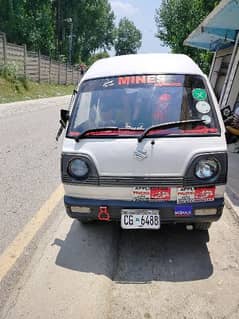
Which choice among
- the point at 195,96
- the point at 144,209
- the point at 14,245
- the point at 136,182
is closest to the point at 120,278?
the point at 144,209

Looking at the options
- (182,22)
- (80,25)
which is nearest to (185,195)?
(182,22)

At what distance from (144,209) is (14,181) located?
306cm

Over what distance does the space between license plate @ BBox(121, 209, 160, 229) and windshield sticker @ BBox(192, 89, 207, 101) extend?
139 centimetres

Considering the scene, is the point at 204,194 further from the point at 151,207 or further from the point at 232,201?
the point at 232,201

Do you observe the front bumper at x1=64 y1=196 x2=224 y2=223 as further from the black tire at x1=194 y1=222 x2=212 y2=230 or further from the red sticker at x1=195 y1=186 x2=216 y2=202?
the black tire at x1=194 y1=222 x2=212 y2=230

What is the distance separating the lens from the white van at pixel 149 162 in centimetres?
362

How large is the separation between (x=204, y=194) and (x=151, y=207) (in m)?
0.53

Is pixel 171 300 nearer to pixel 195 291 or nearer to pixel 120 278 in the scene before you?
pixel 195 291

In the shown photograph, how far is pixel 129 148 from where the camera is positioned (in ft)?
12.0

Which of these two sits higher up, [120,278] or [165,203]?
[165,203]

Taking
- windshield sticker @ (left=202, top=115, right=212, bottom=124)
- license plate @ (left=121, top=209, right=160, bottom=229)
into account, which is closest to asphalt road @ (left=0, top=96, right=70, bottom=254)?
license plate @ (left=121, top=209, right=160, bottom=229)

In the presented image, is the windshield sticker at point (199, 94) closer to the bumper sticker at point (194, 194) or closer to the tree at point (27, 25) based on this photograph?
the bumper sticker at point (194, 194)

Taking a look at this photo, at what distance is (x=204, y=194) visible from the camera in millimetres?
3639

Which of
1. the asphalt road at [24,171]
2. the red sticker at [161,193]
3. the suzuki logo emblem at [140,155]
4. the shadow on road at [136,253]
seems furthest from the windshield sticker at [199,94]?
the asphalt road at [24,171]
